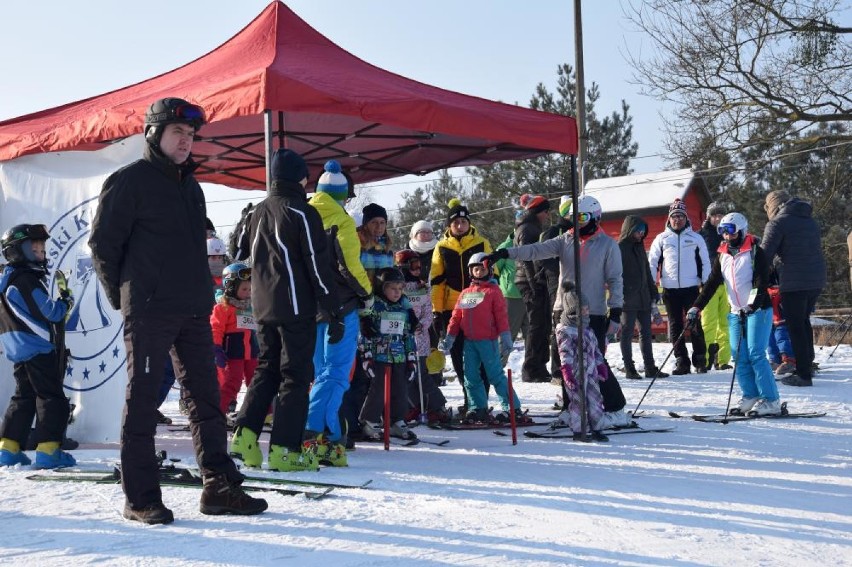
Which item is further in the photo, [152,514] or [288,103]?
[288,103]

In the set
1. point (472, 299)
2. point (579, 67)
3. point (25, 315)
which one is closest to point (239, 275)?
point (472, 299)

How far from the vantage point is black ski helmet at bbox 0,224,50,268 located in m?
6.17

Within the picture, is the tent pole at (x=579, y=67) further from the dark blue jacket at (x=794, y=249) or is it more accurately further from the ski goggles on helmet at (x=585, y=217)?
the ski goggles on helmet at (x=585, y=217)

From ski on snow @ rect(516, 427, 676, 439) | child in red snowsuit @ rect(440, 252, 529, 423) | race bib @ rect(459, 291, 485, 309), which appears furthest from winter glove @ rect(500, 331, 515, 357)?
ski on snow @ rect(516, 427, 676, 439)

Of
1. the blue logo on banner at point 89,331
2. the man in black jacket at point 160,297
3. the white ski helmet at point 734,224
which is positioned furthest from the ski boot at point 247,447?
the white ski helmet at point 734,224

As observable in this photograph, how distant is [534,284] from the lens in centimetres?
1090

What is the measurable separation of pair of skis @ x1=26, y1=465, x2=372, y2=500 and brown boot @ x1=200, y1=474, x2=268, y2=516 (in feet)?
1.37

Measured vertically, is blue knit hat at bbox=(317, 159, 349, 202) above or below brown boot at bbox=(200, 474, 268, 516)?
above

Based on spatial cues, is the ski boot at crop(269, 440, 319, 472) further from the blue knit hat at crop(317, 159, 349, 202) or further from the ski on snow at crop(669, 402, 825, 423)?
the ski on snow at crop(669, 402, 825, 423)

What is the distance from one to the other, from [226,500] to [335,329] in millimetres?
1425

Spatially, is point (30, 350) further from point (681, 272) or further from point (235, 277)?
point (681, 272)

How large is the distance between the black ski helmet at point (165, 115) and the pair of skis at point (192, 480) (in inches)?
75.5

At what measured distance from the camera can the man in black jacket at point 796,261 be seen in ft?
33.6

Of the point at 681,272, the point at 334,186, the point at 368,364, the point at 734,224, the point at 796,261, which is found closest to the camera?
the point at 334,186
